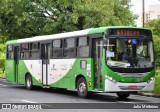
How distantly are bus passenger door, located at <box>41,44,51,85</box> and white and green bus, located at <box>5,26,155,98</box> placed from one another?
2.44 ft

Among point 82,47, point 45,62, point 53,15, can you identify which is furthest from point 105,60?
point 53,15

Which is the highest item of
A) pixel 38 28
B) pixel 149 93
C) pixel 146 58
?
pixel 38 28

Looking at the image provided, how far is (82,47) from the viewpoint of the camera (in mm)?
19453

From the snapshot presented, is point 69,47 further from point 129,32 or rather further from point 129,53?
point 129,53

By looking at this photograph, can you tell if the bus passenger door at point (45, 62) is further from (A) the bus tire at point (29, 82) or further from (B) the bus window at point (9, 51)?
(B) the bus window at point (9, 51)

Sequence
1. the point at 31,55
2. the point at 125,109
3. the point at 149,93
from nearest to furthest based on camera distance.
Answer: the point at 125,109 < the point at 149,93 < the point at 31,55

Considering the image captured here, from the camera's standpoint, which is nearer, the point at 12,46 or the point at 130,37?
the point at 130,37

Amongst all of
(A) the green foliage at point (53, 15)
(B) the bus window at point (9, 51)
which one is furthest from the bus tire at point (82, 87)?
(A) the green foliage at point (53, 15)

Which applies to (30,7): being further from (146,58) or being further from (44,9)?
(146,58)

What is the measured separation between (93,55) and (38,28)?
16841 mm

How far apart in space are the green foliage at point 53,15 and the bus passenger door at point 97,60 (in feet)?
44.6

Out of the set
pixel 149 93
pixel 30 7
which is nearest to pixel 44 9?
pixel 30 7

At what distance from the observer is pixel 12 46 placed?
27.7 metres

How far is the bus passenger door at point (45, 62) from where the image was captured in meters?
23.0
